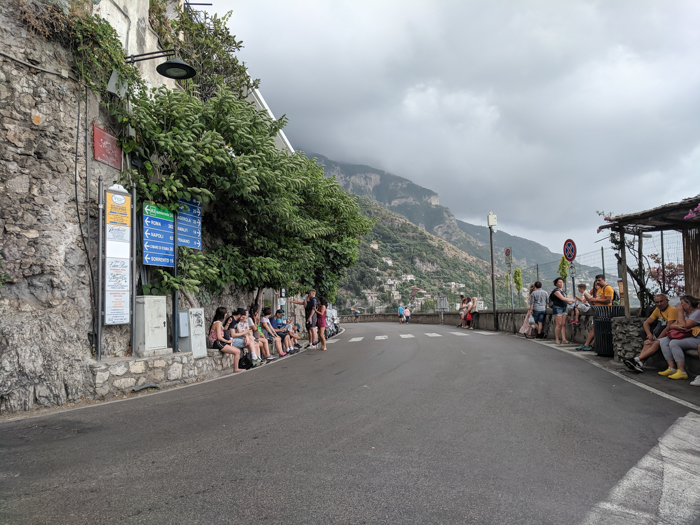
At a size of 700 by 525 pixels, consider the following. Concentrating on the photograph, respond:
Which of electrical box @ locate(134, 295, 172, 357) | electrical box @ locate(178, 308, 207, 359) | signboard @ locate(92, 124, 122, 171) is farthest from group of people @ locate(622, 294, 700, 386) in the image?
signboard @ locate(92, 124, 122, 171)

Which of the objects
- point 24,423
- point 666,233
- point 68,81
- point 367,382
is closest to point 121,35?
point 68,81

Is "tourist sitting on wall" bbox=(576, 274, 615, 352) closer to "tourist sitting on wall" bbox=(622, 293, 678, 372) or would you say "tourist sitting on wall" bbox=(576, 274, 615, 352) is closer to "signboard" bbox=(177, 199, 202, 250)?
"tourist sitting on wall" bbox=(622, 293, 678, 372)

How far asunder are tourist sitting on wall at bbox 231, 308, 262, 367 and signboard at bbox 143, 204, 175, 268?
197 centimetres

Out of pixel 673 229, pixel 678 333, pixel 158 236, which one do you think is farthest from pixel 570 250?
pixel 158 236

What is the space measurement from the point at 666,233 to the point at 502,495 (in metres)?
9.47

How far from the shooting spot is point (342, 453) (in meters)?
4.21

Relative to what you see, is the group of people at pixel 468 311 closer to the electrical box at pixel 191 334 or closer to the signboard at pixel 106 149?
the electrical box at pixel 191 334

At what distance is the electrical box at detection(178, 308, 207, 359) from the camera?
31.8 ft

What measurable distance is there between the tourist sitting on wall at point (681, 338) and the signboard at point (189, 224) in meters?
9.97

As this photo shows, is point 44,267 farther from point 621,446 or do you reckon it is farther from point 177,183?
Answer: point 621,446

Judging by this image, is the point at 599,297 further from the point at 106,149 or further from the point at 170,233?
the point at 106,149

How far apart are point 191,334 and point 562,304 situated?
1013 centimetres

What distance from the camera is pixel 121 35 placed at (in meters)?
10.1

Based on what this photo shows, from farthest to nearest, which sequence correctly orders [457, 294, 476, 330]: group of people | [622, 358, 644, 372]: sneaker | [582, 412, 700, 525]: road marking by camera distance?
[457, 294, 476, 330]: group of people < [622, 358, 644, 372]: sneaker < [582, 412, 700, 525]: road marking
